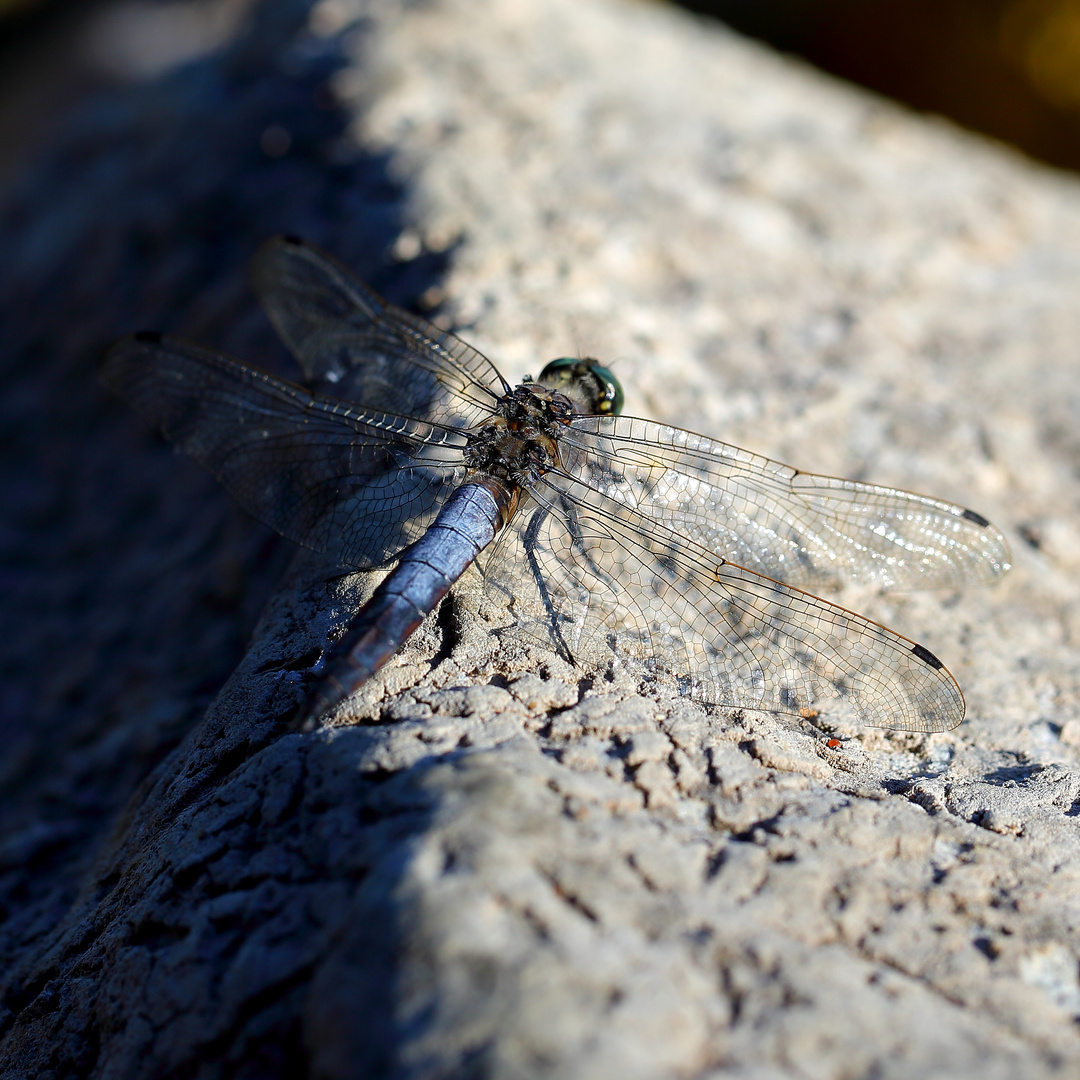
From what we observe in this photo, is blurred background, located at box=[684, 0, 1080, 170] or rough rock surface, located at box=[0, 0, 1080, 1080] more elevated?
blurred background, located at box=[684, 0, 1080, 170]

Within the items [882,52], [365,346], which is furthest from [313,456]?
[882,52]

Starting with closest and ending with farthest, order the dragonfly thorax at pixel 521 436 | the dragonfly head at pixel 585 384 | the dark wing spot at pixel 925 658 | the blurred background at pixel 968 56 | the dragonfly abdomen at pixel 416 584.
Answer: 1. the dragonfly abdomen at pixel 416 584
2. the dark wing spot at pixel 925 658
3. the dragonfly thorax at pixel 521 436
4. the dragonfly head at pixel 585 384
5. the blurred background at pixel 968 56

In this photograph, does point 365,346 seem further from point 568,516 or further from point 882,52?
point 882,52

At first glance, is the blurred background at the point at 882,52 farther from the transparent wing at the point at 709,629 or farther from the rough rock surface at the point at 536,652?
the transparent wing at the point at 709,629

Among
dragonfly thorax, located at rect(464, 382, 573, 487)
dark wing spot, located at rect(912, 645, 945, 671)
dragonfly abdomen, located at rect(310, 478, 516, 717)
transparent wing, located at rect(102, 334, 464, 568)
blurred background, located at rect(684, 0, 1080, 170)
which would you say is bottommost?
transparent wing, located at rect(102, 334, 464, 568)

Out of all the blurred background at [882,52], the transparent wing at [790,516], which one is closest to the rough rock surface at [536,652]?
the transparent wing at [790,516]

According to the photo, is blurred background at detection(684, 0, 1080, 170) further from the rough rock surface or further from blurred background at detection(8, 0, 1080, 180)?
the rough rock surface

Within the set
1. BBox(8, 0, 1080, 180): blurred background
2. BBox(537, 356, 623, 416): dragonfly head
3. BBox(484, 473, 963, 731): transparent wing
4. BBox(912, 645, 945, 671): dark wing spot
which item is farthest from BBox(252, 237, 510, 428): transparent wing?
BBox(8, 0, 1080, 180): blurred background

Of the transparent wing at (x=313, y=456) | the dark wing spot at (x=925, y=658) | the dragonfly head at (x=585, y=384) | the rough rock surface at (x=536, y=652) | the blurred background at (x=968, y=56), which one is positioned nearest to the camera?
the rough rock surface at (x=536, y=652)
